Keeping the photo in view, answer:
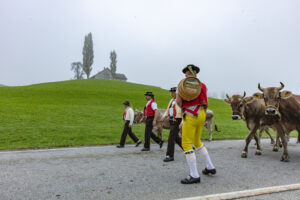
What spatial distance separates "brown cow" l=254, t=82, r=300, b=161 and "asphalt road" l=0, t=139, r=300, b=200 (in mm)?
1140

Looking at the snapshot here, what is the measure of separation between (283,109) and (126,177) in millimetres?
6139

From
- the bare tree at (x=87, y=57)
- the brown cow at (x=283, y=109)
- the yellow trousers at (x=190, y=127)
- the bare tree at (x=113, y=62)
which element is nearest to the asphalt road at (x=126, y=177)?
the yellow trousers at (x=190, y=127)

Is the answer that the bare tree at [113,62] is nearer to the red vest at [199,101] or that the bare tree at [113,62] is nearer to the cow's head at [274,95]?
A: the cow's head at [274,95]

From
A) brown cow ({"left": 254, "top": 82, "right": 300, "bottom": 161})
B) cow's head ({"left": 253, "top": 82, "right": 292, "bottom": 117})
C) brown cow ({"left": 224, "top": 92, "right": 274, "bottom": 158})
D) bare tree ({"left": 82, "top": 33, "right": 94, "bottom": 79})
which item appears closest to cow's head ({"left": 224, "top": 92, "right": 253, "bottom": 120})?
brown cow ({"left": 224, "top": 92, "right": 274, "bottom": 158})

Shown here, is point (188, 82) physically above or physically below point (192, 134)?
above

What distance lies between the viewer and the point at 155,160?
6.88 metres

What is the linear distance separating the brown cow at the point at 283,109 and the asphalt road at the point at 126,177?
114cm

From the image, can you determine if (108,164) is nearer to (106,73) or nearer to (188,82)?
(188,82)

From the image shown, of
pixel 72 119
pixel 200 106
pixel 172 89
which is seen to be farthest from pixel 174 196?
pixel 72 119

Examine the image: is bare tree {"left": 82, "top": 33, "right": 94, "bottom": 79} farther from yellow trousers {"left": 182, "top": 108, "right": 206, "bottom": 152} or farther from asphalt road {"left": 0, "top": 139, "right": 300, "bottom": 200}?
yellow trousers {"left": 182, "top": 108, "right": 206, "bottom": 152}

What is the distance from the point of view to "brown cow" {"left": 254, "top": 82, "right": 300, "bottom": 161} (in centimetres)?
722

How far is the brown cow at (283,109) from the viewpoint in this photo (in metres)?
7.22

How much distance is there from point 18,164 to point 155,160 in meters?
3.94

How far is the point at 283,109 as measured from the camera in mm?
7742
